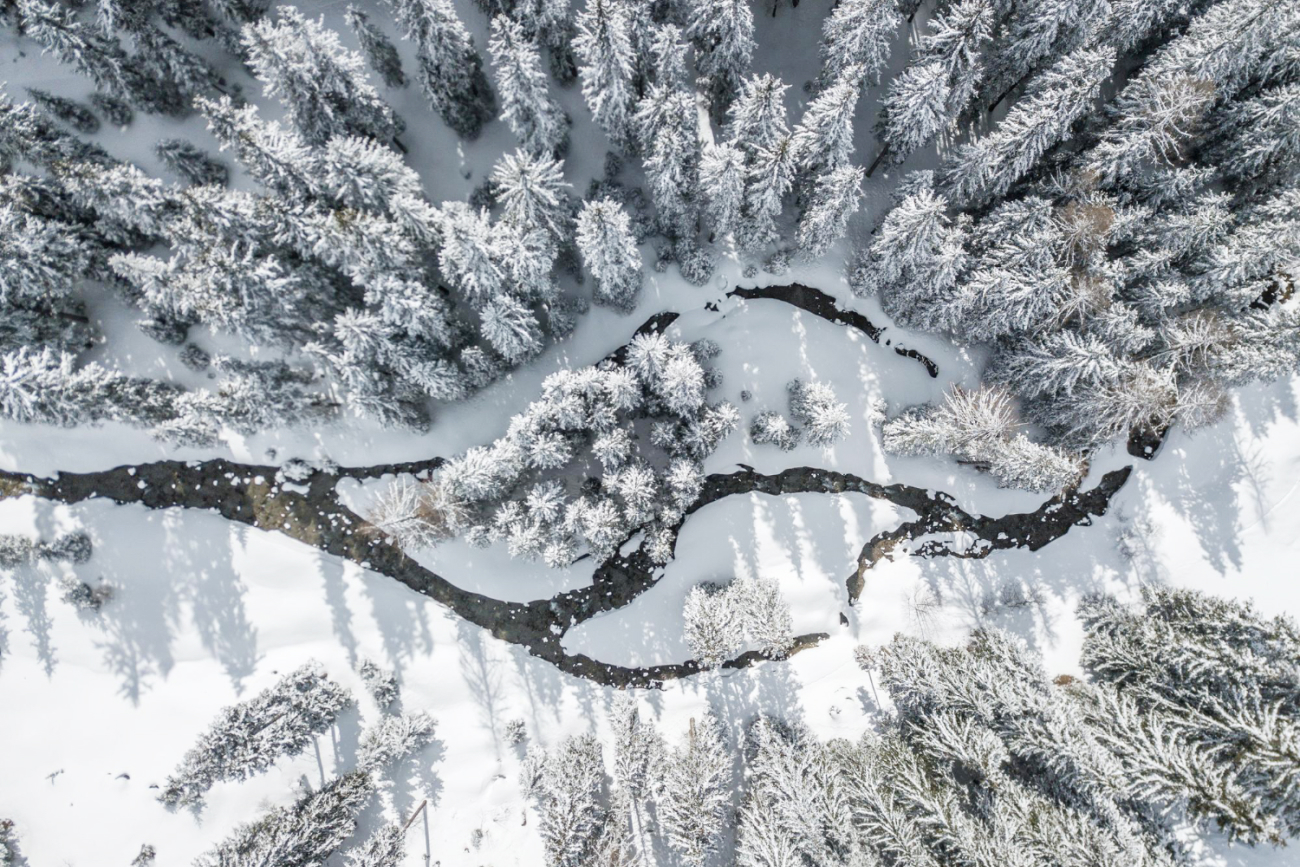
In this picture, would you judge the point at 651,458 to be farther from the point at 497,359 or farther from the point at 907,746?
the point at 907,746

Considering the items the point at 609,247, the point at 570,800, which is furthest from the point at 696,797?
the point at 609,247

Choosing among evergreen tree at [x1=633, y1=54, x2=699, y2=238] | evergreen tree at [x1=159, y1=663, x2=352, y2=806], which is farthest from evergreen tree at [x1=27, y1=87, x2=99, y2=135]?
evergreen tree at [x1=159, y1=663, x2=352, y2=806]

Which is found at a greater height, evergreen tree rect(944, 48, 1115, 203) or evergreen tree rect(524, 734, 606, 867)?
evergreen tree rect(944, 48, 1115, 203)

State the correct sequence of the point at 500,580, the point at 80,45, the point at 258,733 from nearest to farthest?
1. the point at 80,45
2. the point at 258,733
3. the point at 500,580

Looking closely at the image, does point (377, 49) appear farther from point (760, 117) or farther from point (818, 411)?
point (818, 411)

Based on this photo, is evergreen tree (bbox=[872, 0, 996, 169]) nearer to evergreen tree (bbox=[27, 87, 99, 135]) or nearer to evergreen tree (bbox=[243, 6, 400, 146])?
evergreen tree (bbox=[243, 6, 400, 146])

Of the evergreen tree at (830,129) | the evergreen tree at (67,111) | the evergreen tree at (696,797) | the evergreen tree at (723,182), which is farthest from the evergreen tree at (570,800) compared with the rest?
the evergreen tree at (67,111)
